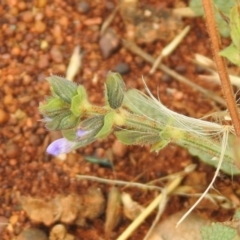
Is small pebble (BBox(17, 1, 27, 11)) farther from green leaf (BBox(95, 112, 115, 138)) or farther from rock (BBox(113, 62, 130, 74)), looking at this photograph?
green leaf (BBox(95, 112, 115, 138))

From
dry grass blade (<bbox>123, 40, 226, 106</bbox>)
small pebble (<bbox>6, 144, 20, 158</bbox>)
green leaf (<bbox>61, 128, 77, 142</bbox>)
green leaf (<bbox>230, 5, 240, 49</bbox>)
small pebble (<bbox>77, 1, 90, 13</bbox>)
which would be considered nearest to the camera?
green leaf (<bbox>230, 5, 240, 49</bbox>)

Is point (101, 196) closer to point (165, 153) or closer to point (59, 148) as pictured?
point (165, 153)

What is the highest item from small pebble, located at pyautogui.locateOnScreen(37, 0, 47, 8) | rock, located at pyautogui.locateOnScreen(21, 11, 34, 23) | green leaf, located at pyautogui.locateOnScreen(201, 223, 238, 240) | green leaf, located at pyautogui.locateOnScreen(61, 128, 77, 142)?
green leaf, located at pyautogui.locateOnScreen(61, 128, 77, 142)

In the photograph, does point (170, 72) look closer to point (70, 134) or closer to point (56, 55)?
point (56, 55)

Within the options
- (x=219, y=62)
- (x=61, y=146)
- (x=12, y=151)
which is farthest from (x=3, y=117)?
(x=219, y=62)

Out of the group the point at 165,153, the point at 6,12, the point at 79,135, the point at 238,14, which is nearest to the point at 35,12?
the point at 6,12

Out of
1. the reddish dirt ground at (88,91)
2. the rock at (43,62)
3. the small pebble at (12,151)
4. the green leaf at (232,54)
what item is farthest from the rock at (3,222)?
the green leaf at (232,54)

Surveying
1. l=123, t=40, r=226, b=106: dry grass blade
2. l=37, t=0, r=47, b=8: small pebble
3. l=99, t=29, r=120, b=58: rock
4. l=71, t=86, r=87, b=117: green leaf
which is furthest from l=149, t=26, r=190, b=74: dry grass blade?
l=71, t=86, r=87, b=117: green leaf
